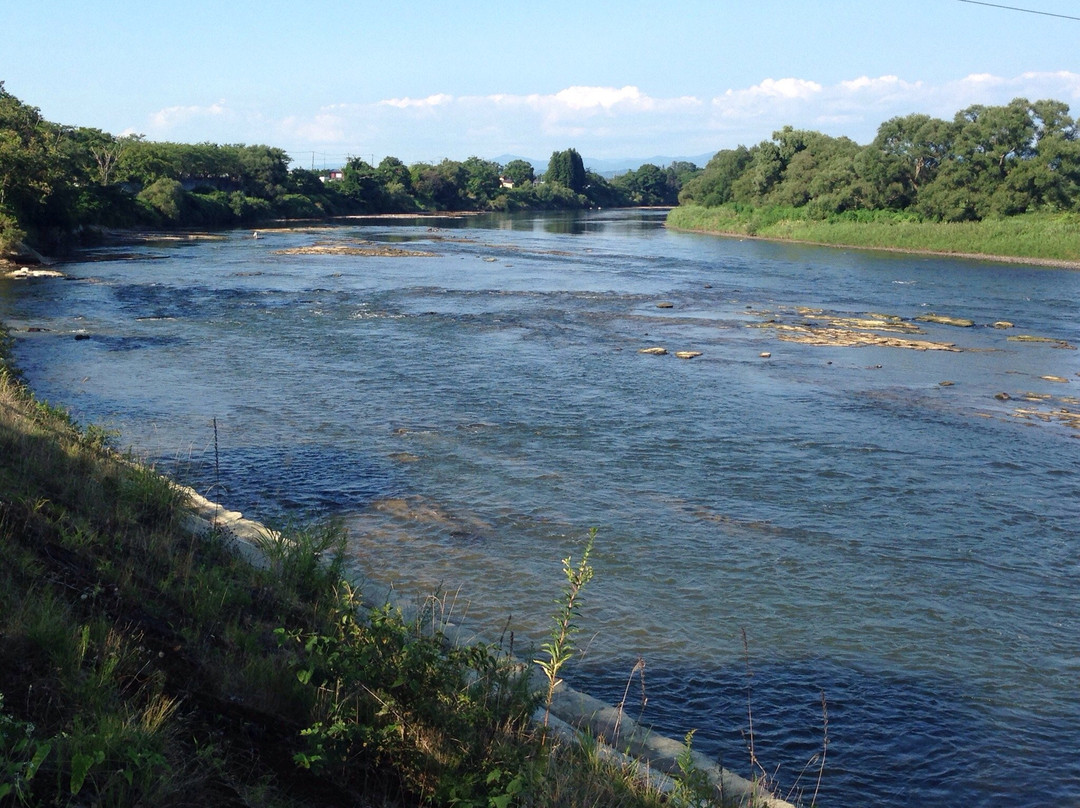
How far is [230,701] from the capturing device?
5176mm

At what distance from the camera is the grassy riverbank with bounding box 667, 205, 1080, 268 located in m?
55.1

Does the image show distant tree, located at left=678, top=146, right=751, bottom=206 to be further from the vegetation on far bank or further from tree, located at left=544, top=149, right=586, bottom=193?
tree, located at left=544, top=149, right=586, bottom=193

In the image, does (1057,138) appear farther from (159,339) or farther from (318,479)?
(318,479)

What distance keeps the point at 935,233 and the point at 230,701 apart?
212 ft

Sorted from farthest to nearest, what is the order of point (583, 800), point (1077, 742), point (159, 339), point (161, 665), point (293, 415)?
1. point (159, 339)
2. point (293, 415)
3. point (1077, 742)
4. point (161, 665)
5. point (583, 800)

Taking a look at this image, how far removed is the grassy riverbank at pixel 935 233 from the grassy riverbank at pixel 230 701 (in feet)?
184

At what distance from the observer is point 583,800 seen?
4598 millimetres

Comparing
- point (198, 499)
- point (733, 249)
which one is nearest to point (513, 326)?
point (198, 499)

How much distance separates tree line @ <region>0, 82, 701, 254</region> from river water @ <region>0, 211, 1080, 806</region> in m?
15.9

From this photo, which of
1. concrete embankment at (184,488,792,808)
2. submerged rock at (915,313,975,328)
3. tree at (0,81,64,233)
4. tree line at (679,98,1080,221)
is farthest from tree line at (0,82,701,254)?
tree line at (679,98,1080,221)

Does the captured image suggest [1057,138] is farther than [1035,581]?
Yes

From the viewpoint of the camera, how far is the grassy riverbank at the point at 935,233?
2168 inches

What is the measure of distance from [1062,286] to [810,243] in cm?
2894

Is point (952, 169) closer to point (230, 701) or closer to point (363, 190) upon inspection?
point (230, 701)
